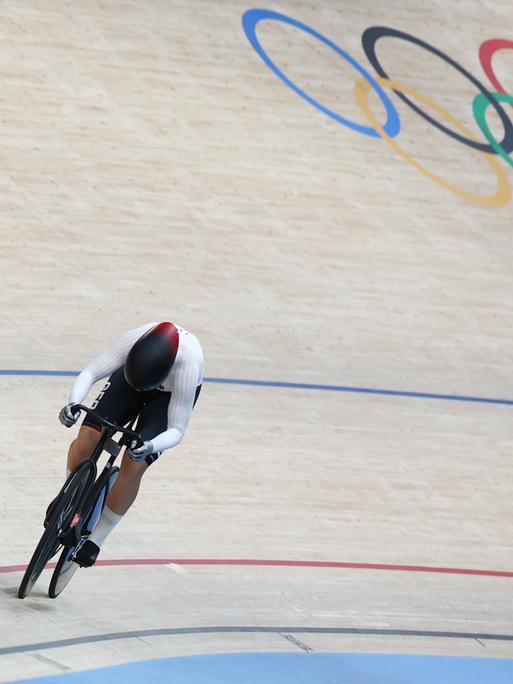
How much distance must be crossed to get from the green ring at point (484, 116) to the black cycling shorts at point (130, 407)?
18.8 ft

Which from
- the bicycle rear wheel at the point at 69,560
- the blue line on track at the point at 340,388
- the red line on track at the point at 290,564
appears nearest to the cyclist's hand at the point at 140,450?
the bicycle rear wheel at the point at 69,560

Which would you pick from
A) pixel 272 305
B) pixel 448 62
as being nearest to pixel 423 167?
pixel 448 62

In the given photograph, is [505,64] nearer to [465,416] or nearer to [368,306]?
[368,306]

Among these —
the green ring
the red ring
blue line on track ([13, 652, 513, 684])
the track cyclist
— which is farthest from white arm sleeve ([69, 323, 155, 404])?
the red ring

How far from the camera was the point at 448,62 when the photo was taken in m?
9.09

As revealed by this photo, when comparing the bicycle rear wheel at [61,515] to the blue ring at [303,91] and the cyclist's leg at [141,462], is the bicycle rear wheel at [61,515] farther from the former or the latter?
the blue ring at [303,91]

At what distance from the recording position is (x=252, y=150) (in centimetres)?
789

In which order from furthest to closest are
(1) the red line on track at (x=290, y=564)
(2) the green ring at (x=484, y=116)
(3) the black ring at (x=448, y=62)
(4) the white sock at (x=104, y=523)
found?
(2) the green ring at (x=484, y=116), (3) the black ring at (x=448, y=62), (1) the red line on track at (x=290, y=564), (4) the white sock at (x=104, y=523)

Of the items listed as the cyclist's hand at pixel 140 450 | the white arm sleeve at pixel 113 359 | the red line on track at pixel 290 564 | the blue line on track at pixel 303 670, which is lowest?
the red line on track at pixel 290 564

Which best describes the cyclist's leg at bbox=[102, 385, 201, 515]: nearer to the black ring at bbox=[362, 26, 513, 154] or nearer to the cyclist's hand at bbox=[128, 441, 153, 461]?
the cyclist's hand at bbox=[128, 441, 153, 461]

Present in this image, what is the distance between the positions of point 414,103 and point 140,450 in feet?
19.2

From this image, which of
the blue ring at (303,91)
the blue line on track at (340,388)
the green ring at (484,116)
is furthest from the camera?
the green ring at (484,116)

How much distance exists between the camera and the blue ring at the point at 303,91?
27.4ft

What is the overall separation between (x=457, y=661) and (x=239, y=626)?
34.2 inches
